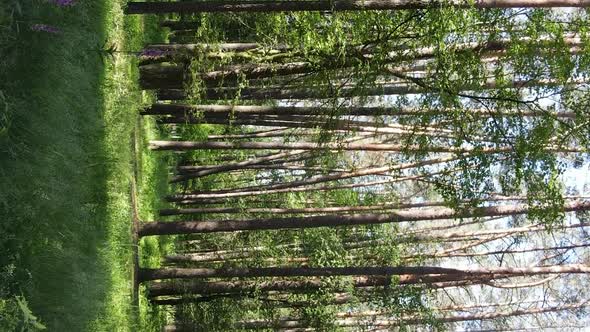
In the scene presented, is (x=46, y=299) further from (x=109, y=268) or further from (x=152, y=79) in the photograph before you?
(x=152, y=79)

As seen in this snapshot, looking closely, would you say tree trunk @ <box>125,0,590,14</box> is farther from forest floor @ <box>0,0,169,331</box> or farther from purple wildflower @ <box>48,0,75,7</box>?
forest floor @ <box>0,0,169,331</box>

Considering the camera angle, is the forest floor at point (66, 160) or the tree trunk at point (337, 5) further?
the tree trunk at point (337, 5)

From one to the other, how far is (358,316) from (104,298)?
937 cm

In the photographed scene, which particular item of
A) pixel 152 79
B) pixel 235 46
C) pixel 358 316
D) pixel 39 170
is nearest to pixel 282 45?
pixel 235 46

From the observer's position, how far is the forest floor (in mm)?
6324

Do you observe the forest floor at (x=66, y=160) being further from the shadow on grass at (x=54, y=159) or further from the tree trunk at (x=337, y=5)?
the tree trunk at (x=337, y=5)

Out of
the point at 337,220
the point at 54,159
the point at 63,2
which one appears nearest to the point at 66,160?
the point at 54,159

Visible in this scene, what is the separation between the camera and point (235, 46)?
29.6 ft

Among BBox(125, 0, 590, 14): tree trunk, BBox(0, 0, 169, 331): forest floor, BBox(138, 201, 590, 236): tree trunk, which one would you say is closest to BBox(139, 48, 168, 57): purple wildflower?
BBox(0, 0, 169, 331): forest floor

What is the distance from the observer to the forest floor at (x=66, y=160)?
6324mm

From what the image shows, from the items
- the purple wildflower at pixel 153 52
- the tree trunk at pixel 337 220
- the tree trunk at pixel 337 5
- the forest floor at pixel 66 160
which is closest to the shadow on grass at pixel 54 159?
the forest floor at pixel 66 160

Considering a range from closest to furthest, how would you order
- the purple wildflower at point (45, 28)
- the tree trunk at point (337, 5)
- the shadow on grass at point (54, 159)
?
the shadow on grass at point (54, 159), the purple wildflower at point (45, 28), the tree trunk at point (337, 5)

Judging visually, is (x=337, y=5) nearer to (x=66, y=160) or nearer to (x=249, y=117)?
(x=66, y=160)

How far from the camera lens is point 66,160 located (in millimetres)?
7527
